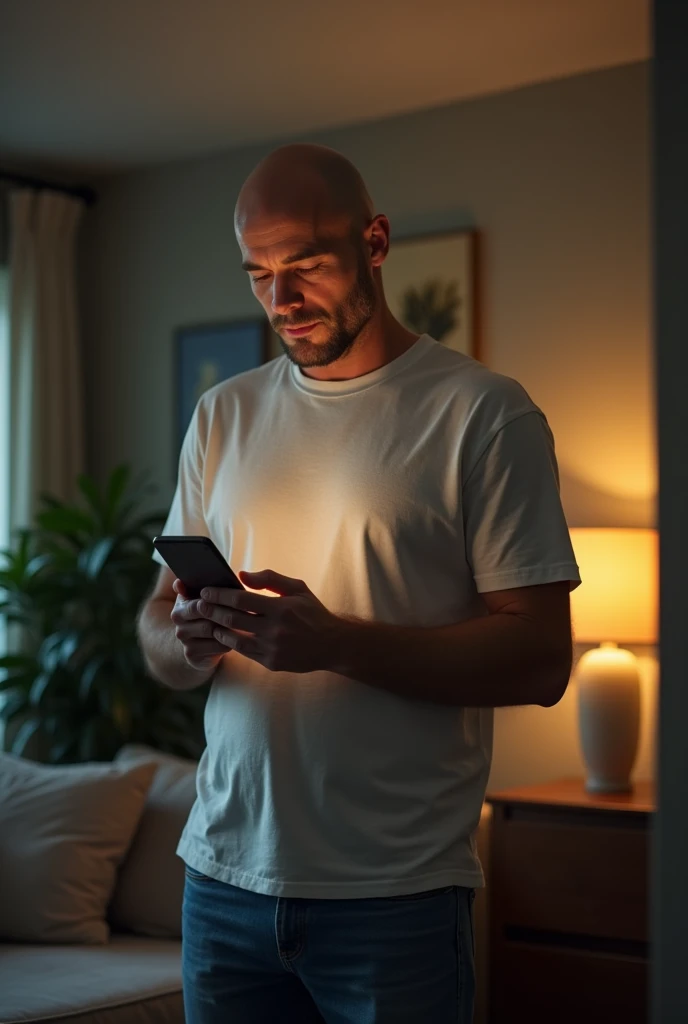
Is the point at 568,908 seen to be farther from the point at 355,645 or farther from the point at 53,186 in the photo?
the point at 53,186

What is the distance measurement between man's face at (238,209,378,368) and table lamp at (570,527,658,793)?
1891mm

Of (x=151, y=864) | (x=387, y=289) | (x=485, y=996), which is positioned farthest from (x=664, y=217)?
(x=387, y=289)

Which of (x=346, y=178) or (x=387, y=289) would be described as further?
(x=387, y=289)

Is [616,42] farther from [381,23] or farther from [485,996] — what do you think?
[485,996]

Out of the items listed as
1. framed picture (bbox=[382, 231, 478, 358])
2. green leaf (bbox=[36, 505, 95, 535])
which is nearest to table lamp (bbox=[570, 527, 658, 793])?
framed picture (bbox=[382, 231, 478, 358])

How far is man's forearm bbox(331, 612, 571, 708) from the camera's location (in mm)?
1328

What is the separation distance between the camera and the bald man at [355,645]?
1333mm

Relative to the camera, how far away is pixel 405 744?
137 centimetres

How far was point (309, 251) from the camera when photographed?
4.86ft

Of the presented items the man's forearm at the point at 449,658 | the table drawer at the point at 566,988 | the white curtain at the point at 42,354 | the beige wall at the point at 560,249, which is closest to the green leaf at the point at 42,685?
the white curtain at the point at 42,354

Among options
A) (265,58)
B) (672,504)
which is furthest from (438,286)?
(672,504)

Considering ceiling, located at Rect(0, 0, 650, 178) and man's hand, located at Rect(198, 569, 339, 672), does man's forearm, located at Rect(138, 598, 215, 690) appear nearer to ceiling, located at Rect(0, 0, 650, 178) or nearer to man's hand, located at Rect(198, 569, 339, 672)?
man's hand, located at Rect(198, 569, 339, 672)

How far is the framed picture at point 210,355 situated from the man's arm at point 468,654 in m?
3.11

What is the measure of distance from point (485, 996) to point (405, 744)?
210cm
